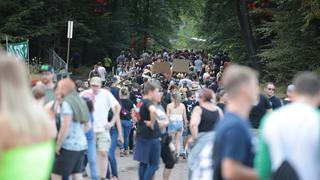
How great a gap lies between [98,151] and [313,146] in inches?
245

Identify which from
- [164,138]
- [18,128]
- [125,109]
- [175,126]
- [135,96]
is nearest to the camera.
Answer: [18,128]

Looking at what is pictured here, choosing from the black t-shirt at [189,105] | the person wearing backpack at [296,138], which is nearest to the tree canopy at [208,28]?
the black t-shirt at [189,105]

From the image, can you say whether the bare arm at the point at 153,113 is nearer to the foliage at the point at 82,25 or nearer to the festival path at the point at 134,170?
the festival path at the point at 134,170

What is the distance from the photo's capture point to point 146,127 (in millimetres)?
10125

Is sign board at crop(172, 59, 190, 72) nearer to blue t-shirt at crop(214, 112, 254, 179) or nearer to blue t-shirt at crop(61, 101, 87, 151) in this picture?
blue t-shirt at crop(61, 101, 87, 151)

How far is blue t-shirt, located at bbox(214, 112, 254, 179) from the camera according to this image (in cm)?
498

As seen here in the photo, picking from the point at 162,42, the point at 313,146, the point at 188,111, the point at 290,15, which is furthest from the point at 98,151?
the point at 162,42

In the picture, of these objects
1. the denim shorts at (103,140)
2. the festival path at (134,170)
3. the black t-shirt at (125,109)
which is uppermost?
the black t-shirt at (125,109)

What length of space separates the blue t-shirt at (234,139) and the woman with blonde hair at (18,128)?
163 centimetres

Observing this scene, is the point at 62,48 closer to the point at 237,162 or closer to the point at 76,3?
the point at 76,3

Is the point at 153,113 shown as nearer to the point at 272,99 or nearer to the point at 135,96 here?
the point at 272,99

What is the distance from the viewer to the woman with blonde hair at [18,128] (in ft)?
12.2

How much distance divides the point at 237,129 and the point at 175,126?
934 cm

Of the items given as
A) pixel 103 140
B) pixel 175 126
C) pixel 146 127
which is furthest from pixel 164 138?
pixel 175 126
